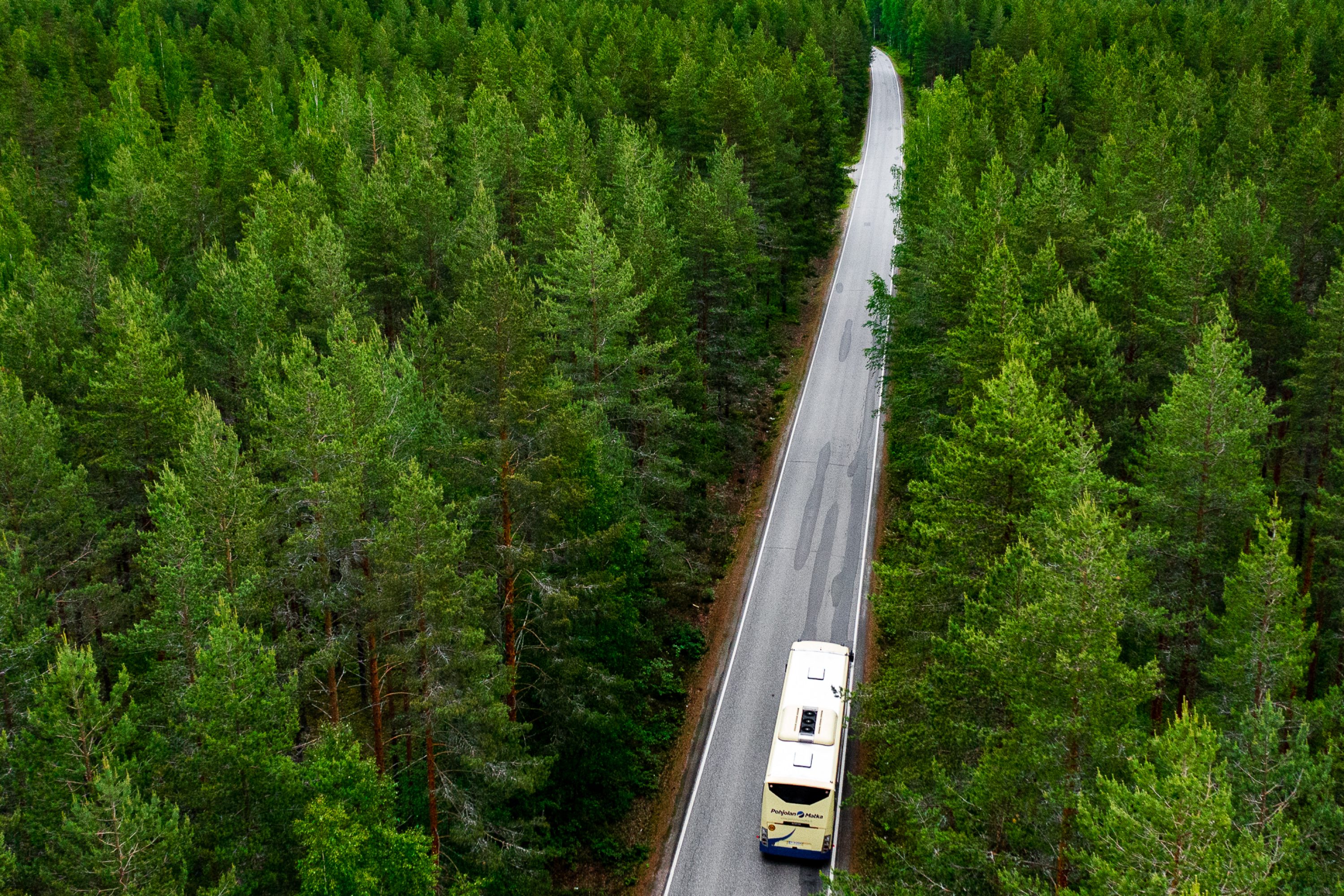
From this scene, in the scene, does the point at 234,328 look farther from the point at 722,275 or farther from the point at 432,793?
the point at 432,793

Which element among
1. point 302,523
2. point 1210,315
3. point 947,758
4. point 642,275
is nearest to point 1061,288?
point 1210,315

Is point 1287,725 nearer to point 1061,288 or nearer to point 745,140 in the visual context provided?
point 1061,288

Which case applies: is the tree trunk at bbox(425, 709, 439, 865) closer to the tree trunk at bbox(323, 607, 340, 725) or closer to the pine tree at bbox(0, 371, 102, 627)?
the tree trunk at bbox(323, 607, 340, 725)

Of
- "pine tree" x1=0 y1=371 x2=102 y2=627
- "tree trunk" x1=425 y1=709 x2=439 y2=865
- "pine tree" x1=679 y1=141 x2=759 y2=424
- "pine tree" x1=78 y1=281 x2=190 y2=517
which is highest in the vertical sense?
"pine tree" x1=679 y1=141 x2=759 y2=424

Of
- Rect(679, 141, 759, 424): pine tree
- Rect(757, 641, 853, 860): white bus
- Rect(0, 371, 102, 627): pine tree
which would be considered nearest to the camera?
Rect(757, 641, 853, 860): white bus

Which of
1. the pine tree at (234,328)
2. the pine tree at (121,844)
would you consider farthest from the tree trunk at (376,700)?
the pine tree at (234,328)

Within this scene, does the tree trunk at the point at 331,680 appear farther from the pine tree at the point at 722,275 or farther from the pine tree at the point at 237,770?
the pine tree at the point at 722,275

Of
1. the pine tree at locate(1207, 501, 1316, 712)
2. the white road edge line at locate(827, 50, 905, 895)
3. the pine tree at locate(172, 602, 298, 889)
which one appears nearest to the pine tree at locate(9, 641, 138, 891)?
the pine tree at locate(172, 602, 298, 889)
